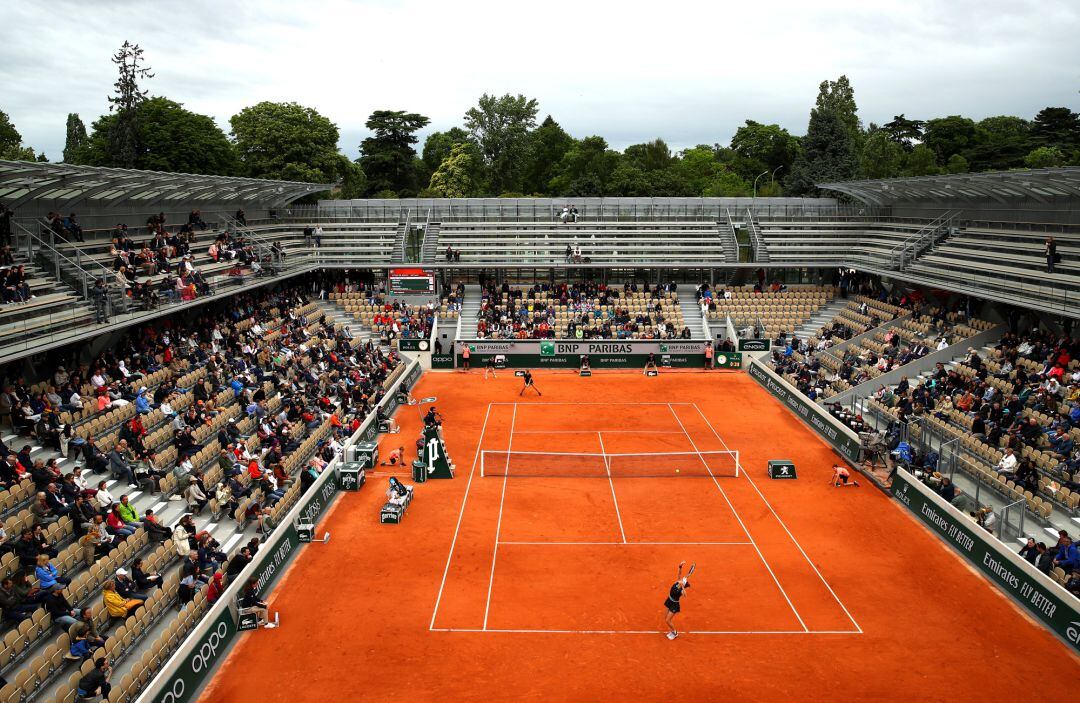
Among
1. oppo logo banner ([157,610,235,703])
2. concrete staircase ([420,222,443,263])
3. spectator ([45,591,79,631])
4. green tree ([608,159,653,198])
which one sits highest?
green tree ([608,159,653,198])

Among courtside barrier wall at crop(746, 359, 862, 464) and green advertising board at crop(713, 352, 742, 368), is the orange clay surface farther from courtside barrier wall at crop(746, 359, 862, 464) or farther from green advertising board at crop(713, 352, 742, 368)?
green advertising board at crop(713, 352, 742, 368)

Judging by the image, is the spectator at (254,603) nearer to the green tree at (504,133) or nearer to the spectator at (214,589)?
the spectator at (214,589)

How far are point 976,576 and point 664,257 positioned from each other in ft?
122

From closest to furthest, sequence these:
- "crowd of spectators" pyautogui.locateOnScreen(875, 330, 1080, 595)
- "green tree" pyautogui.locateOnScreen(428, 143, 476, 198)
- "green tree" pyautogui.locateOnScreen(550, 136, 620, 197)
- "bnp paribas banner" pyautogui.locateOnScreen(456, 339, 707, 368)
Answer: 1. "crowd of spectators" pyautogui.locateOnScreen(875, 330, 1080, 595)
2. "bnp paribas banner" pyautogui.locateOnScreen(456, 339, 707, 368)
3. "green tree" pyautogui.locateOnScreen(428, 143, 476, 198)
4. "green tree" pyautogui.locateOnScreen(550, 136, 620, 197)

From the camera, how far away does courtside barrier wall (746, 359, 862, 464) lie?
31000 mm

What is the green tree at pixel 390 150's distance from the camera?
84625 millimetres

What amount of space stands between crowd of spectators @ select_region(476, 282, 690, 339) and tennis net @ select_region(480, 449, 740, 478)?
18726 millimetres

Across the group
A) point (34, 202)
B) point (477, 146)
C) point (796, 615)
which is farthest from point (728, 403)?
point (477, 146)

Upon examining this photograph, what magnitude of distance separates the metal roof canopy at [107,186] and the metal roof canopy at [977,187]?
120ft

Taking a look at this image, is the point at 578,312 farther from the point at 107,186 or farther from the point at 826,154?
the point at 826,154

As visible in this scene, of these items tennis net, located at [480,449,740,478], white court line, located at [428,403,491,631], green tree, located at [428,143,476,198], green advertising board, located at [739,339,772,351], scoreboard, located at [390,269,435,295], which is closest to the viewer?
white court line, located at [428,403,491,631]

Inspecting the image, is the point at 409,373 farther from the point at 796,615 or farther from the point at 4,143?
the point at 4,143

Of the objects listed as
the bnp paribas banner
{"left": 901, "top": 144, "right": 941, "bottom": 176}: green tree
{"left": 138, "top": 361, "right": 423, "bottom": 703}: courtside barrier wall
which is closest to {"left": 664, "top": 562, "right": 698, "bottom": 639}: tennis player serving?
{"left": 138, "top": 361, "right": 423, "bottom": 703}: courtside barrier wall

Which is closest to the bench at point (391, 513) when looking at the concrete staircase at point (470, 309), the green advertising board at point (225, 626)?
the green advertising board at point (225, 626)
